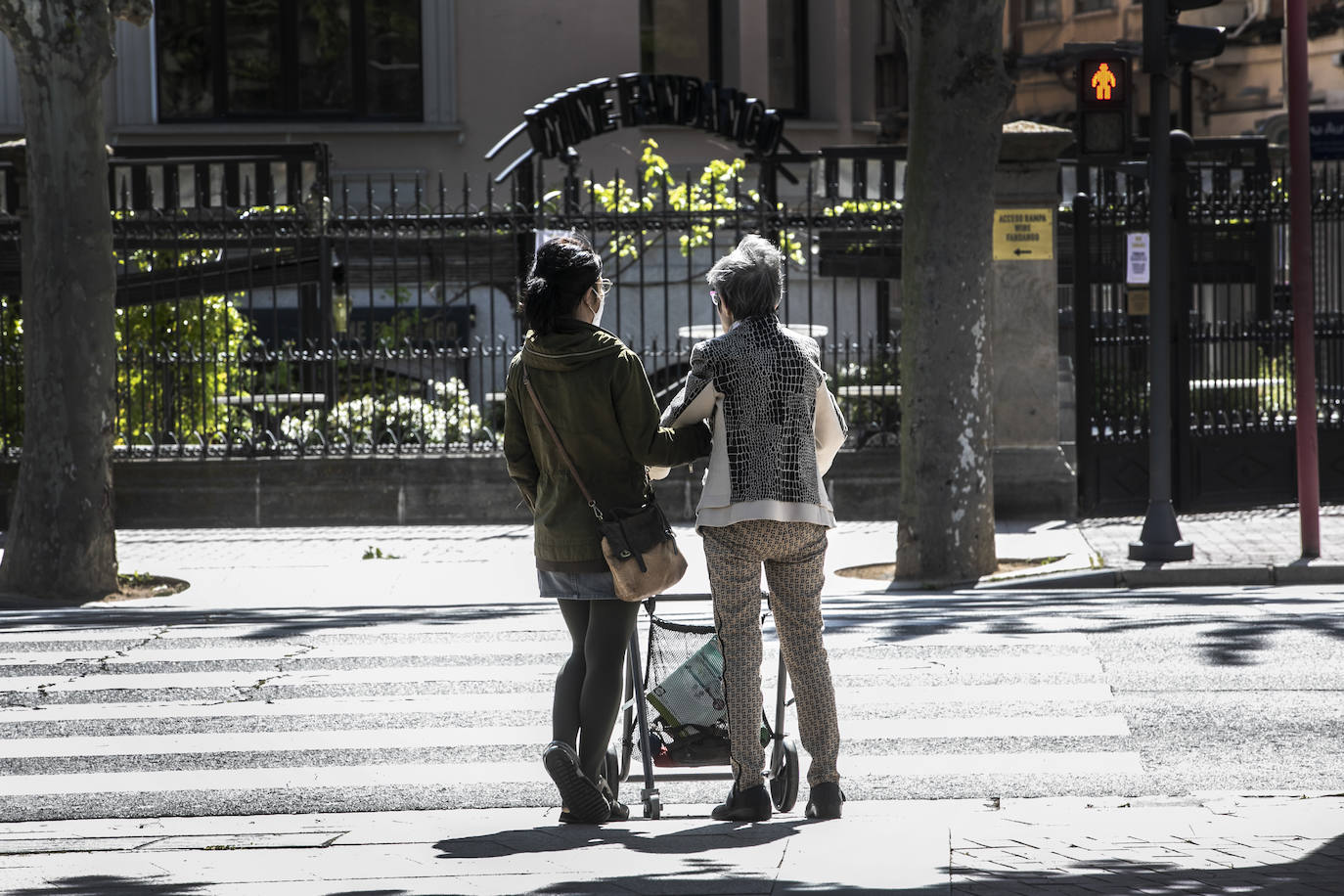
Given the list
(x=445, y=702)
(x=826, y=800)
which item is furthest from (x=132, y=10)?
(x=826, y=800)

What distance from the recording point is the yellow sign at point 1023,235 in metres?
14.0

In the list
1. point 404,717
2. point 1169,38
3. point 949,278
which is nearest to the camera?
point 404,717

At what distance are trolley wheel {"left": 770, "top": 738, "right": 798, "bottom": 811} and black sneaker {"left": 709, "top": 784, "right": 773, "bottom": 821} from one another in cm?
14

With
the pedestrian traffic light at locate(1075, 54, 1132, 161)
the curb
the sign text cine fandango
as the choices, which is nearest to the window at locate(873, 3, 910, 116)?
the sign text cine fandango

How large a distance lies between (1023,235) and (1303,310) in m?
2.70

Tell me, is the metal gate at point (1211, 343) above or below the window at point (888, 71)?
below

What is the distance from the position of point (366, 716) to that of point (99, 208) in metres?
4.89

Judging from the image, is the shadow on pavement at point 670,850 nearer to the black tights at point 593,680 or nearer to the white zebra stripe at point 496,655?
the black tights at point 593,680

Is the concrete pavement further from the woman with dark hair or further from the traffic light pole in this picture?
the traffic light pole

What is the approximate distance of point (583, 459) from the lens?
5.65 meters

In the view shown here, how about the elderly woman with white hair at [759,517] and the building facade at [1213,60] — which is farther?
the building facade at [1213,60]

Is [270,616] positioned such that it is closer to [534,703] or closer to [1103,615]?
[534,703]

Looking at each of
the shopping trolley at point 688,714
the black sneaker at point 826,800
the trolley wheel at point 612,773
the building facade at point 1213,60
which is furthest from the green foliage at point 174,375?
the building facade at point 1213,60

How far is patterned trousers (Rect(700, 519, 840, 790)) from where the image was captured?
5598mm
